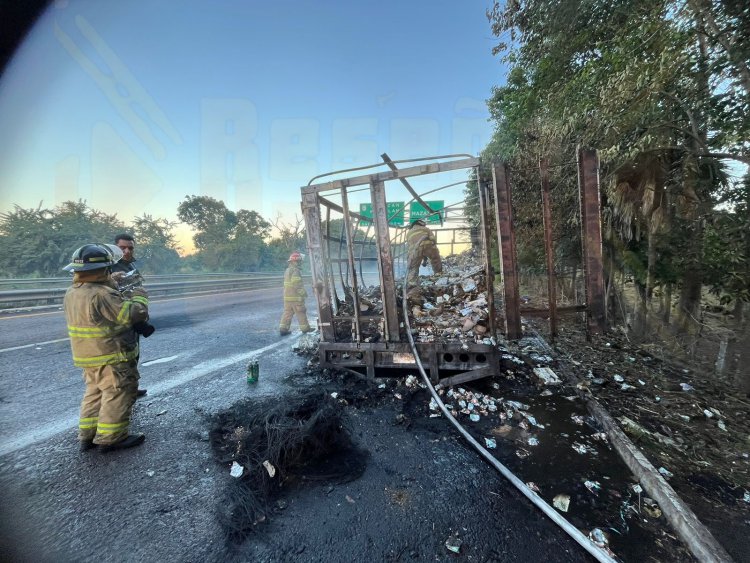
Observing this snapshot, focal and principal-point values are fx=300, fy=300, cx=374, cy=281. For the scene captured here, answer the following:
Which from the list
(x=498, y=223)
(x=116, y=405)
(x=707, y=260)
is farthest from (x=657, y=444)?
(x=116, y=405)

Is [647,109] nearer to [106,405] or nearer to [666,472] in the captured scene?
[666,472]

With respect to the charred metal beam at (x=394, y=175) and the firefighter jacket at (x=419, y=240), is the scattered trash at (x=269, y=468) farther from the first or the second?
the firefighter jacket at (x=419, y=240)

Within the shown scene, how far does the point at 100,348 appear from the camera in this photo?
2430 millimetres

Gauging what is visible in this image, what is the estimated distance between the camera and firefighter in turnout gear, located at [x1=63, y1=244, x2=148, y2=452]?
2396 mm

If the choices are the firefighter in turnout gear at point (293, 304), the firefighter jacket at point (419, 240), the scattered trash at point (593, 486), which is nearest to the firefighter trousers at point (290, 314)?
the firefighter in turnout gear at point (293, 304)

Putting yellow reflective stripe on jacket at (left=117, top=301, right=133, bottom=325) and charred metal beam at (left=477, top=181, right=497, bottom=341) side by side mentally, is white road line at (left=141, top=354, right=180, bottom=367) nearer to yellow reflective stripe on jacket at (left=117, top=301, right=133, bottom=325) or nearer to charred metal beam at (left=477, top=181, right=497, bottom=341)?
yellow reflective stripe on jacket at (left=117, top=301, right=133, bottom=325)

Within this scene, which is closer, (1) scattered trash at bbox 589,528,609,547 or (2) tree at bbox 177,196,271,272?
(1) scattered trash at bbox 589,528,609,547

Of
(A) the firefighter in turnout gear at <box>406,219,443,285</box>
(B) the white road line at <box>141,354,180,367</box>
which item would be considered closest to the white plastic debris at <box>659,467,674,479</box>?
→ (A) the firefighter in turnout gear at <box>406,219,443,285</box>

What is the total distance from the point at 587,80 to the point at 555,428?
185 inches

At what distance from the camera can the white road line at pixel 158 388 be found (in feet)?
7.96

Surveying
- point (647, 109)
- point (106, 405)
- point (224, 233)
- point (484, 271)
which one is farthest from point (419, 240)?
point (224, 233)

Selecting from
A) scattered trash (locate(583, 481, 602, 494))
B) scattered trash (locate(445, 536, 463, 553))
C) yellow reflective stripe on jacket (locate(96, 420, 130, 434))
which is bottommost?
scattered trash (locate(583, 481, 602, 494))

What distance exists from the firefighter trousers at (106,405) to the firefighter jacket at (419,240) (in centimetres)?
487

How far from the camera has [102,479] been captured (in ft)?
6.82
